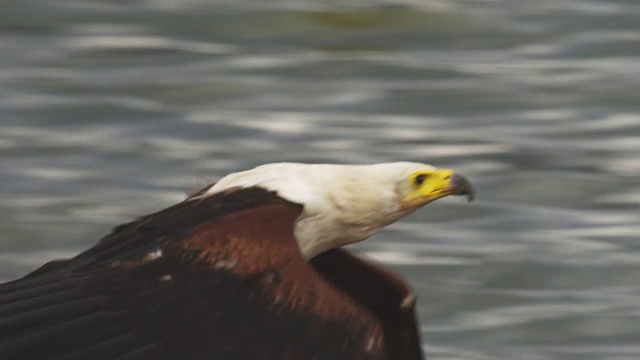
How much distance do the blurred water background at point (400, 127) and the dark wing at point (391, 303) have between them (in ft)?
8.79

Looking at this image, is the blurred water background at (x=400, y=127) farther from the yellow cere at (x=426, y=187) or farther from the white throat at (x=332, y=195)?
the white throat at (x=332, y=195)

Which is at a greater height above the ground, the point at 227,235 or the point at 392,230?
the point at 227,235

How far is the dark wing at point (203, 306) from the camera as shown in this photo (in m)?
11.4

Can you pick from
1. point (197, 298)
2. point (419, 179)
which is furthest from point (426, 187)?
point (197, 298)

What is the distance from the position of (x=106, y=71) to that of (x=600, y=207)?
438 centimetres

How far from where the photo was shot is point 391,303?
12.4 meters

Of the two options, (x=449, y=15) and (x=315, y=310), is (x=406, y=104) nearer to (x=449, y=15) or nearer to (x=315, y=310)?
(x=449, y=15)

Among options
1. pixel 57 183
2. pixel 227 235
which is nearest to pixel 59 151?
pixel 57 183

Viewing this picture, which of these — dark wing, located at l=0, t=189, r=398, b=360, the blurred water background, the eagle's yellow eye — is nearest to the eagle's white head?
the eagle's yellow eye

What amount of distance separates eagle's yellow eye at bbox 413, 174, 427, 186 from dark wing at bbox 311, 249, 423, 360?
523 mm

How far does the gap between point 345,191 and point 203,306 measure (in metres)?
1.22

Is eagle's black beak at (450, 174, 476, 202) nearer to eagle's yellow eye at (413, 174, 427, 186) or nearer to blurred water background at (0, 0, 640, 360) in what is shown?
eagle's yellow eye at (413, 174, 427, 186)

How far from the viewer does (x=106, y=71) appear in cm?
2019

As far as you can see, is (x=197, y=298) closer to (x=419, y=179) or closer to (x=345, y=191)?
(x=345, y=191)
